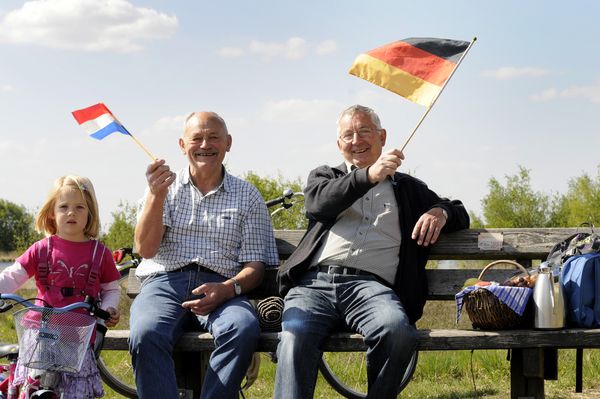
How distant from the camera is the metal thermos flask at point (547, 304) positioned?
3.93 meters

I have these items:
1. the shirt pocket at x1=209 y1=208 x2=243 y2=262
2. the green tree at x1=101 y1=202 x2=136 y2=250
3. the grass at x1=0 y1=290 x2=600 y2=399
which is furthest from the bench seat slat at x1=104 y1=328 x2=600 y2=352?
A: the green tree at x1=101 y1=202 x2=136 y2=250

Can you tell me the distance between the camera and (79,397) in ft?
11.9

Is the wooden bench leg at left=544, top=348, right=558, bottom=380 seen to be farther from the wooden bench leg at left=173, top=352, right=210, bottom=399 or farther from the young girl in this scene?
the young girl

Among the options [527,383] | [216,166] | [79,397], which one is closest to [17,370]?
[79,397]

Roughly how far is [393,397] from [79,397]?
1365 millimetres

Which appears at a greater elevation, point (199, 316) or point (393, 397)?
point (199, 316)

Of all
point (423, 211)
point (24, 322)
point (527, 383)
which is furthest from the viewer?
point (423, 211)

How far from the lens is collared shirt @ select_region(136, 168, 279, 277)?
4.30 metres

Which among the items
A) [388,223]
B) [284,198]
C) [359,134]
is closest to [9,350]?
[388,223]

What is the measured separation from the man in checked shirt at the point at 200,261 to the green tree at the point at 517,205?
102 feet

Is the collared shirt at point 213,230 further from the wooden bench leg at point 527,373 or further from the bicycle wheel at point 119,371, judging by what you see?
the wooden bench leg at point 527,373

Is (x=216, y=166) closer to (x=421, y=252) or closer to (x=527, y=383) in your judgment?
(x=421, y=252)

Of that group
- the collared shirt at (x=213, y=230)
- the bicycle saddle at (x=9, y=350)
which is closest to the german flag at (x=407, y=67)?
the collared shirt at (x=213, y=230)

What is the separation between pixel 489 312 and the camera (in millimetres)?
3949
